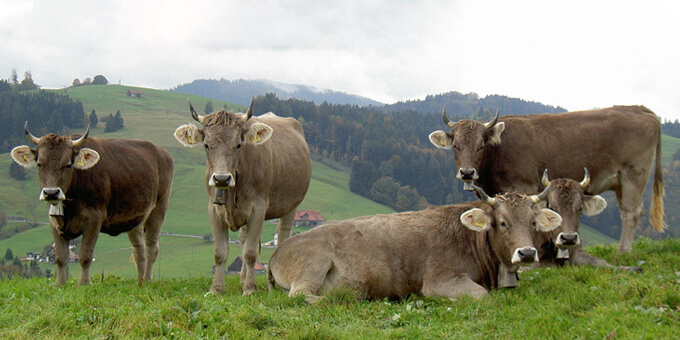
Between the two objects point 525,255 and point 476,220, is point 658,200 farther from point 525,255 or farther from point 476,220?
point 525,255

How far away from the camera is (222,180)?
934cm

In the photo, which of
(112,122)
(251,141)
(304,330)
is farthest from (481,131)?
(112,122)

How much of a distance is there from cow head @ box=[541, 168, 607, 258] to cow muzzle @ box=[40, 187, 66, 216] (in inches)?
358

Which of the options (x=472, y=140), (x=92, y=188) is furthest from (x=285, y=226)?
(x=472, y=140)

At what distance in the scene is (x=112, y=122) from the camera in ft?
496

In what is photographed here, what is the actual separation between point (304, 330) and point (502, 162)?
7.37 metres

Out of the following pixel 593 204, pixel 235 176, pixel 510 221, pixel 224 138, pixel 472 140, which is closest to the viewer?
pixel 510 221

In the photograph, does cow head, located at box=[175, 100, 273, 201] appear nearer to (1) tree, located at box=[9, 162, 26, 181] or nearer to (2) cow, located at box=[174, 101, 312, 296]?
(2) cow, located at box=[174, 101, 312, 296]

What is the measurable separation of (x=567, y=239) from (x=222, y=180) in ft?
20.1

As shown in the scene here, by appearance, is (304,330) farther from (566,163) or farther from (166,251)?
(166,251)

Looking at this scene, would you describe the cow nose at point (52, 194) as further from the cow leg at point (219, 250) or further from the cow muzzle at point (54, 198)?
the cow leg at point (219, 250)

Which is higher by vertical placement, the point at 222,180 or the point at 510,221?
the point at 222,180

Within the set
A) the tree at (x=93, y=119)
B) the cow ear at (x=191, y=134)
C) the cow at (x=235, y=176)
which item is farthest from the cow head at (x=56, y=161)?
the tree at (x=93, y=119)

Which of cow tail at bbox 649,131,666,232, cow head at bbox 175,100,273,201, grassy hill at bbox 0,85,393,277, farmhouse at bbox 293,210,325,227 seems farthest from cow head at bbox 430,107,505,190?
farmhouse at bbox 293,210,325,227
